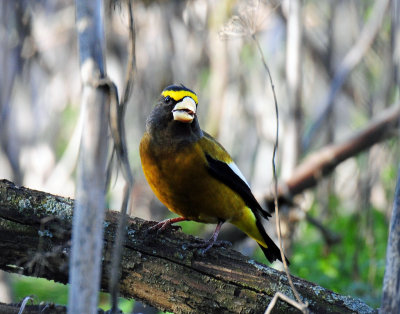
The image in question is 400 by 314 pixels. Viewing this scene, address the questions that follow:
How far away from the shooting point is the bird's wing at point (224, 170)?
468 cm

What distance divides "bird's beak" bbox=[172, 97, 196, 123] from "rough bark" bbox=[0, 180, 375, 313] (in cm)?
113

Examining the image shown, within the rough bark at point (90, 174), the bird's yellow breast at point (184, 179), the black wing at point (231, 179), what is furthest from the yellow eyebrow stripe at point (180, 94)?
the rough bark at point (90, 174)

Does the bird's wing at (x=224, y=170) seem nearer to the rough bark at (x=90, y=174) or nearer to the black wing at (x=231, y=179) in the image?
the black wing at (x=231, y=179)

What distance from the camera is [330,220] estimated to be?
9.48 m

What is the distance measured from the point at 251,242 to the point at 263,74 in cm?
325

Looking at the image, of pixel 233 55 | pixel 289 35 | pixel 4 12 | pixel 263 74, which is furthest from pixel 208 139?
pixel 263 74

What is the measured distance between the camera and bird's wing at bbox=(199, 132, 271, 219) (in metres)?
4.68

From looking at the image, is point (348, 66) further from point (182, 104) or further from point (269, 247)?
point (182, 104)

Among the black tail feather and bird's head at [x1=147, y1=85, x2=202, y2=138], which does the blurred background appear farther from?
bird's head at [x1=147, y1=85, x2=202, y2=138]

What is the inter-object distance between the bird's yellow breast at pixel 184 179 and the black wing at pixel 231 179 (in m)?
0.04

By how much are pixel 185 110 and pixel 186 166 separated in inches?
17.3

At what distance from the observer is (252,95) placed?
10.6 meters

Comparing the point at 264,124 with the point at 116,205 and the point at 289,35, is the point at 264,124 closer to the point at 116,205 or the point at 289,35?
the point at 289,35

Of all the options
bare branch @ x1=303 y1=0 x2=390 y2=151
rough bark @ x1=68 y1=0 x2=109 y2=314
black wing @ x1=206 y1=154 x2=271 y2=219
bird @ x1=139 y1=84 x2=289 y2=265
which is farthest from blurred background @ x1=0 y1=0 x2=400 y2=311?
rough bark @ x1=68 y1=0 x2=109 y2=314
